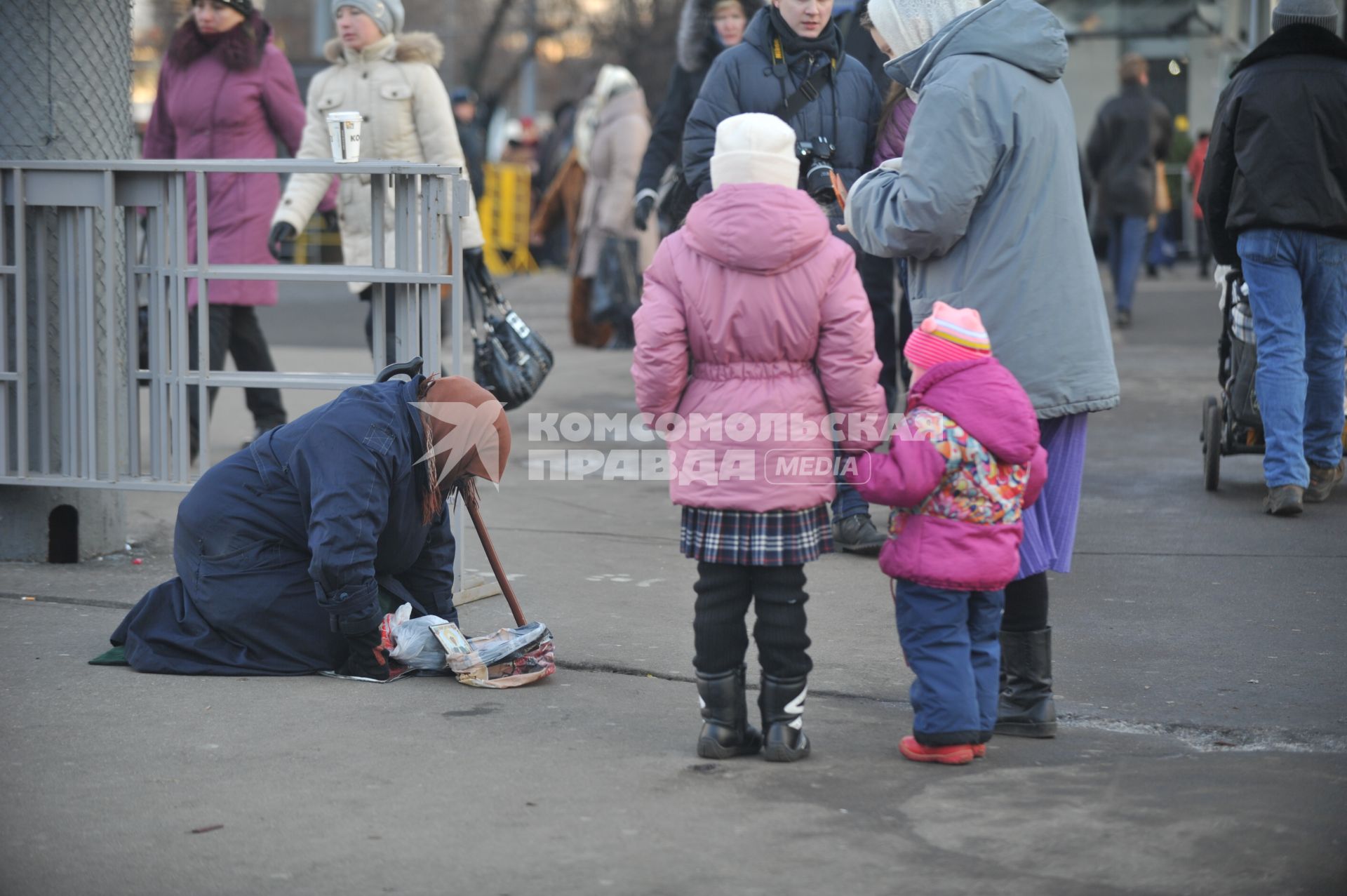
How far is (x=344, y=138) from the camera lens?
5.40m

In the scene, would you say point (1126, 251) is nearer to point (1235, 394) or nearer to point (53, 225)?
point (1235, 394)

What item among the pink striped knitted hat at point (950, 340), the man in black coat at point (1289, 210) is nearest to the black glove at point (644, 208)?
the man in black coat at point (1289, 210)

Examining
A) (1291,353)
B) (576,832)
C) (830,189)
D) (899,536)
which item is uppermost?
(830,189)

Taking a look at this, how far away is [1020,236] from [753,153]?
78 cm

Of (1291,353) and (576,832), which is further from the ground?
(1291,353)

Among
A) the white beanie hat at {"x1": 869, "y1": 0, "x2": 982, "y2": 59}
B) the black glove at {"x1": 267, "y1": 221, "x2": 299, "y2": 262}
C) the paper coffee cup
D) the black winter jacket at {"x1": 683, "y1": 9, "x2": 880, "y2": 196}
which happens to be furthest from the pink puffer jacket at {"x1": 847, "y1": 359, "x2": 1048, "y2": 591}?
the black glove at {"x1": 267, "y1": 221, "x2": 299, "y2": 262}

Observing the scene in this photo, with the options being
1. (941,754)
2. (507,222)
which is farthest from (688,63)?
(507,222)

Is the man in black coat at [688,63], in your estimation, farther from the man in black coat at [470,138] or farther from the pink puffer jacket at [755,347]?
the pink puffer jacket at [755,347]

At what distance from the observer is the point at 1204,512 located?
676 centimetres

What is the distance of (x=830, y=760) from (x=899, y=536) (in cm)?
55

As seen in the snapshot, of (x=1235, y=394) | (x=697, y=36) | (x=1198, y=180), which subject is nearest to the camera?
(x=1235, y=394)

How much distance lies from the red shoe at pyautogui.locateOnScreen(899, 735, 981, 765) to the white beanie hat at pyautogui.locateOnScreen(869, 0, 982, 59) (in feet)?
5.68

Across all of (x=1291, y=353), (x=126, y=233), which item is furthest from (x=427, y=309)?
(x=1291, y=353)

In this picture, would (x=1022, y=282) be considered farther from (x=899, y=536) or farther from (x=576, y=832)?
(x=576, y=832)
